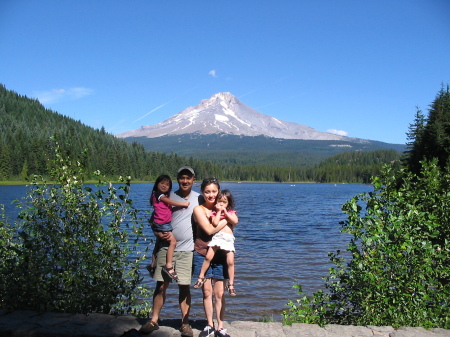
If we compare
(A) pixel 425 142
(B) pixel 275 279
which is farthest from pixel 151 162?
(B) pixel 275 279

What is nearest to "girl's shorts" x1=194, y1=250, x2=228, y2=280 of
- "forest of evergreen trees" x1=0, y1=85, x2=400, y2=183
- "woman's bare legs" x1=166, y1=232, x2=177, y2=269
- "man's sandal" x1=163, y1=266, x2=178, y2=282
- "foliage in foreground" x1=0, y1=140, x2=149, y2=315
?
"man's sandal" x1=163, y1=266, x2=178, y2=282

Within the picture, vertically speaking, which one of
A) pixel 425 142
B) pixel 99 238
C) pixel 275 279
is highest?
pixel 425 142

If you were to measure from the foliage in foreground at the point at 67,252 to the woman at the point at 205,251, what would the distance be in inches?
54.5

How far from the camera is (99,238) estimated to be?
6.17 metres

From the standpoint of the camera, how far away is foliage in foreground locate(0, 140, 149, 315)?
5.78 m

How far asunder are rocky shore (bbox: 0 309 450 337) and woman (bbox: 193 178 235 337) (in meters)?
0.37

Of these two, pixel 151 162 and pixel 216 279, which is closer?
pixel 216 279

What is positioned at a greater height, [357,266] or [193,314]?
[357,266]

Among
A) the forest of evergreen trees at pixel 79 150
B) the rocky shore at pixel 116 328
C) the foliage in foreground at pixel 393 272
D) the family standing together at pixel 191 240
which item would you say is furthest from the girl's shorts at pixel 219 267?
the forest of evergreen trees at pixel 79 150

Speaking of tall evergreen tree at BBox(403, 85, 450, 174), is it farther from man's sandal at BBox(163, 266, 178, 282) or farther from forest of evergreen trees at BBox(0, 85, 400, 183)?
forest of evergreen trees at BBox(0, 85, 400, 183)

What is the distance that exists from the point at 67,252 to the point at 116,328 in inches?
59.4

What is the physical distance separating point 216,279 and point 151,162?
141522 millimetres

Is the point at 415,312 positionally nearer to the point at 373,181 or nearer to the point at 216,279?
the point at 373,181

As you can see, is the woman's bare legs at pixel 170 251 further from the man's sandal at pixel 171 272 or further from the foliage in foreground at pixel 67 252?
the foliage in foreground at pixel 67 252
